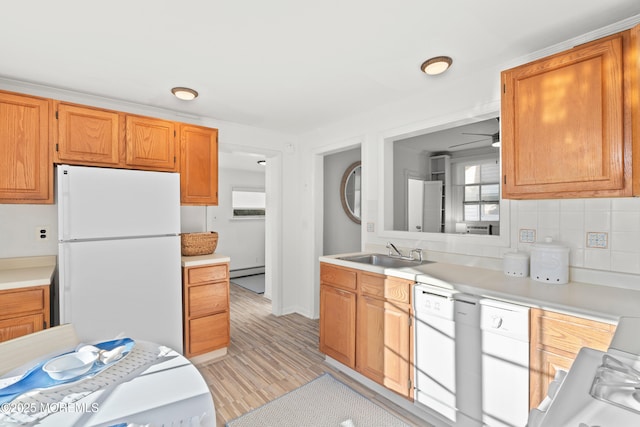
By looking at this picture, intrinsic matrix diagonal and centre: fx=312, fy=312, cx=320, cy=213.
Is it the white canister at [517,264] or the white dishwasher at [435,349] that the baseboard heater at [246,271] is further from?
the white canister at [517,264]

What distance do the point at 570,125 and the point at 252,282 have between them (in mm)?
5327

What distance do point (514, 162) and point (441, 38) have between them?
0.87 metres

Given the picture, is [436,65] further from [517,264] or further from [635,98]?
[517,264]

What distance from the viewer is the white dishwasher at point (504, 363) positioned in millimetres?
1556

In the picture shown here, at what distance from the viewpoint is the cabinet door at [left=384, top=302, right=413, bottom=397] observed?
2.09m

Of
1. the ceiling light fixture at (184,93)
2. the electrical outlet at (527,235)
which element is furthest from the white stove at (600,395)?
the ceiling light fixture at (184,93)

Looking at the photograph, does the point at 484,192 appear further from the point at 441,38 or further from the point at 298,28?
the point at 298,28

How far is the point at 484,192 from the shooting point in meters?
4.01

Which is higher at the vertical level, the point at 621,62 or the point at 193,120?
the point at 193,120

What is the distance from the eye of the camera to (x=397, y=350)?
7.08ft

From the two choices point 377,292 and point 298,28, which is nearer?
point 298,28

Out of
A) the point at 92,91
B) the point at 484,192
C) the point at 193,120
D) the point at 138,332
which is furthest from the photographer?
the point at 484,192

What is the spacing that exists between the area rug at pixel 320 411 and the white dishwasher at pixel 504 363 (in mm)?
617

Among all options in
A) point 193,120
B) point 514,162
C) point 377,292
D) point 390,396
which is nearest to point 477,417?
point 390,396
